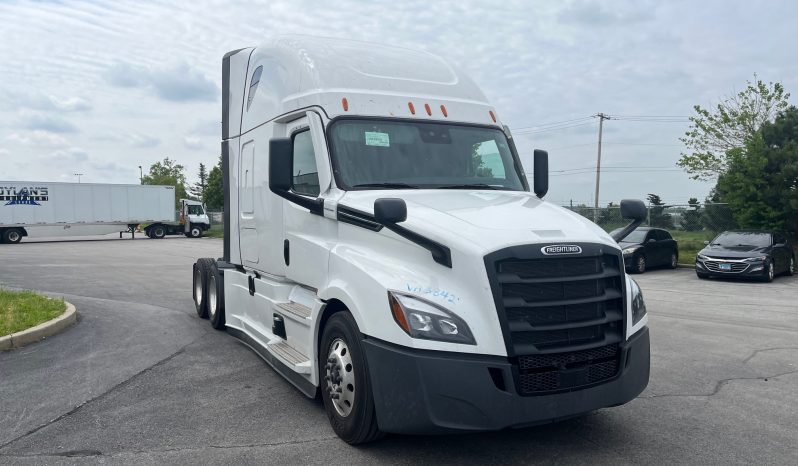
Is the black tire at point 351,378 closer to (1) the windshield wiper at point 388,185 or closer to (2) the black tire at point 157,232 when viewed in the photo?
(1) the windshield wiper at point 388,185

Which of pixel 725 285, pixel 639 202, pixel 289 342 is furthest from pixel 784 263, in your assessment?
pixel 289 342

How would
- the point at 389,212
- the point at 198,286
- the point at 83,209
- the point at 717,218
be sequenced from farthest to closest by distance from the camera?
1. the point at 83,209
2. the point at 717,218
3. the point at 198,286
4. the point at 389,212

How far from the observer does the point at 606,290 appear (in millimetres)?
4469

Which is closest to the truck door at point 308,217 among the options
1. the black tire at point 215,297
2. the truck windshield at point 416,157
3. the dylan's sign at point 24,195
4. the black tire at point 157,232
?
the truck windshield at point 416,157

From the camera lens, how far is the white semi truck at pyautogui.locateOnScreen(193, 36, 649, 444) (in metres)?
4.04

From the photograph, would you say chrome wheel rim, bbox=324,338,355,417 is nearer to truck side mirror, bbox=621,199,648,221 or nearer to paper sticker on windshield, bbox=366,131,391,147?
paper sticker on windshield, bbox=366,131,391,147

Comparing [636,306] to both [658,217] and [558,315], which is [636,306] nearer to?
[558,315]

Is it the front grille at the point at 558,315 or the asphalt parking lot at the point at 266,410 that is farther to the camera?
the asphalt parking lot at the point at 266,410

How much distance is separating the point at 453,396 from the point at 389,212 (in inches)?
49.3

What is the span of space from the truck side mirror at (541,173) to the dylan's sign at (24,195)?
3791 cm

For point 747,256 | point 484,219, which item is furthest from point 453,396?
point 747,256

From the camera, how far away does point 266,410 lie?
5.51 metres

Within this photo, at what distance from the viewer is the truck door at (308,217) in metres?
5.39

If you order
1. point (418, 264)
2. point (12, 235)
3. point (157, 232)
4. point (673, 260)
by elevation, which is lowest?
point (157, 232)
